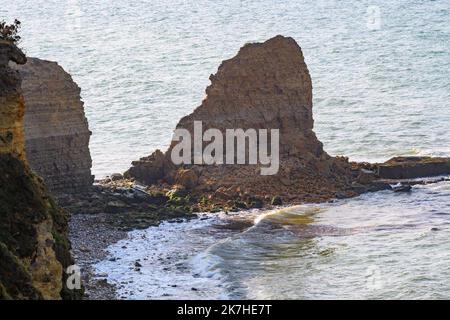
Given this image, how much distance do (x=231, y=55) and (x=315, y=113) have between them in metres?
21.1

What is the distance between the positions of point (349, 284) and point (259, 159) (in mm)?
17814

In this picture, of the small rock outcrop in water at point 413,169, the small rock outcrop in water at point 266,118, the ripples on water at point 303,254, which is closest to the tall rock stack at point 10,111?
the ripples on water at point 303,254

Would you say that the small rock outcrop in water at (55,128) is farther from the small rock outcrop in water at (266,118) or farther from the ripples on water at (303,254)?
the ripples on water at (303,254)

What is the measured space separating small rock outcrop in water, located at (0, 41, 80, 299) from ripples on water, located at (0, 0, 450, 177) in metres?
33.8

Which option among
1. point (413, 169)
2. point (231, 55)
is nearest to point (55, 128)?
point (413, 169)

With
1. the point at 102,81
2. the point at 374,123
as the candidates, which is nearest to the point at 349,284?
the point at 374,123

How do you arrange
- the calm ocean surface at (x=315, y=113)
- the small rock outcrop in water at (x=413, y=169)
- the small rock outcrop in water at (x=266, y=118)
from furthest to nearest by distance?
the small rock outcrop in water at (x=413, y=169), the small rock outcrop in water at (x=266, y=118), the calm ocean surface at (x=315, y=113)

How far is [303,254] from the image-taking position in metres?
47.8

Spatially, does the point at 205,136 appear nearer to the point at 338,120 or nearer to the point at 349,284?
the point at 349,284

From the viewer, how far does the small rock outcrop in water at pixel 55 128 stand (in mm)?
53906

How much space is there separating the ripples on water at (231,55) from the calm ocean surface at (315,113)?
18 cm

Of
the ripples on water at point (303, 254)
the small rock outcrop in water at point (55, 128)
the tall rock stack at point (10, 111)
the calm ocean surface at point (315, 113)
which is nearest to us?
the tall rock stack at point (10, 111)

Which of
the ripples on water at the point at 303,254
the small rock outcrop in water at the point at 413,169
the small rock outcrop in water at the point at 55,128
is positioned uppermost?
the small rock outcrop in water at the point at 55,128

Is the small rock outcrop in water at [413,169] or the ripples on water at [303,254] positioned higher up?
the small rock outcrop in water at [413,169]
